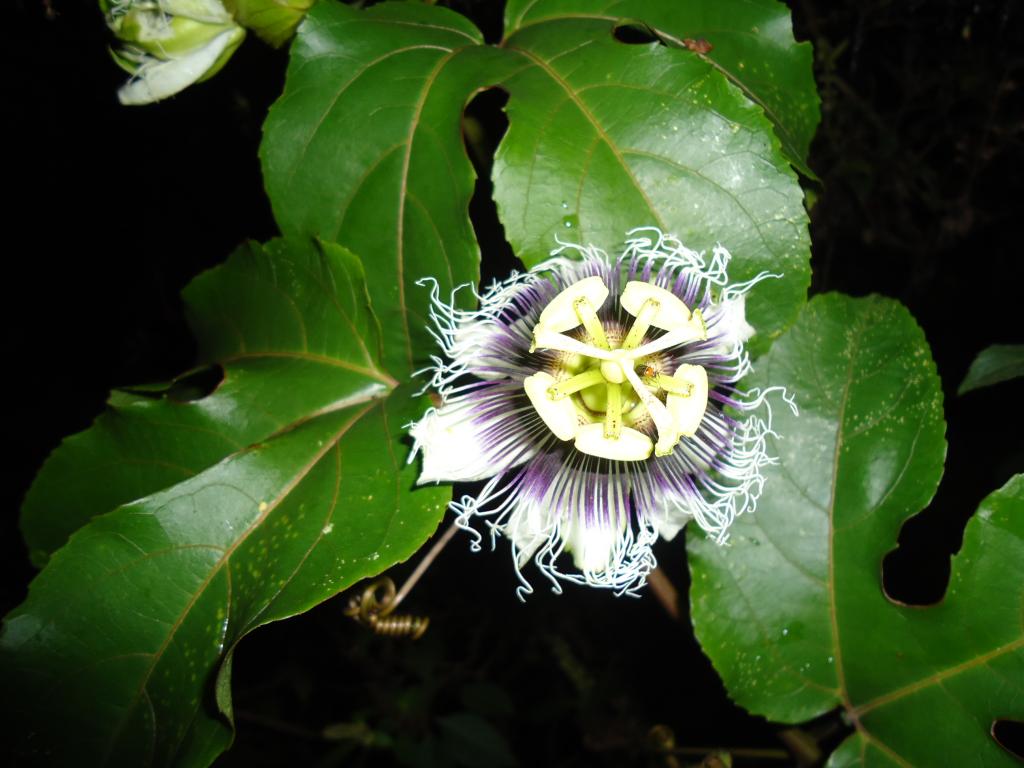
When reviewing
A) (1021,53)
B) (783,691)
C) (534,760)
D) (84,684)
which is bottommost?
(534,760)

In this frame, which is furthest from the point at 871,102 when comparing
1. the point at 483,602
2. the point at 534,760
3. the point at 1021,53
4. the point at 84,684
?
the point at 84,684

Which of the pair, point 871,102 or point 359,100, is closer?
point 359,100

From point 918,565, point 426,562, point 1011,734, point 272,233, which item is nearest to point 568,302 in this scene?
point 426,562

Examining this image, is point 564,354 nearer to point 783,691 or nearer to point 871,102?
point 783,691

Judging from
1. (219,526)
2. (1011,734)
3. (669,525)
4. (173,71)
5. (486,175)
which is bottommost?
(1011,734)

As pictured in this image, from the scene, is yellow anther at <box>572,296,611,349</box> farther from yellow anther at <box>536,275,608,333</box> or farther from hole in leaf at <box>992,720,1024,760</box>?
hole in leaf at <box>992,720,1024,760</box>

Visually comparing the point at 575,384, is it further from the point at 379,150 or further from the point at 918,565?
the point at 918,565
